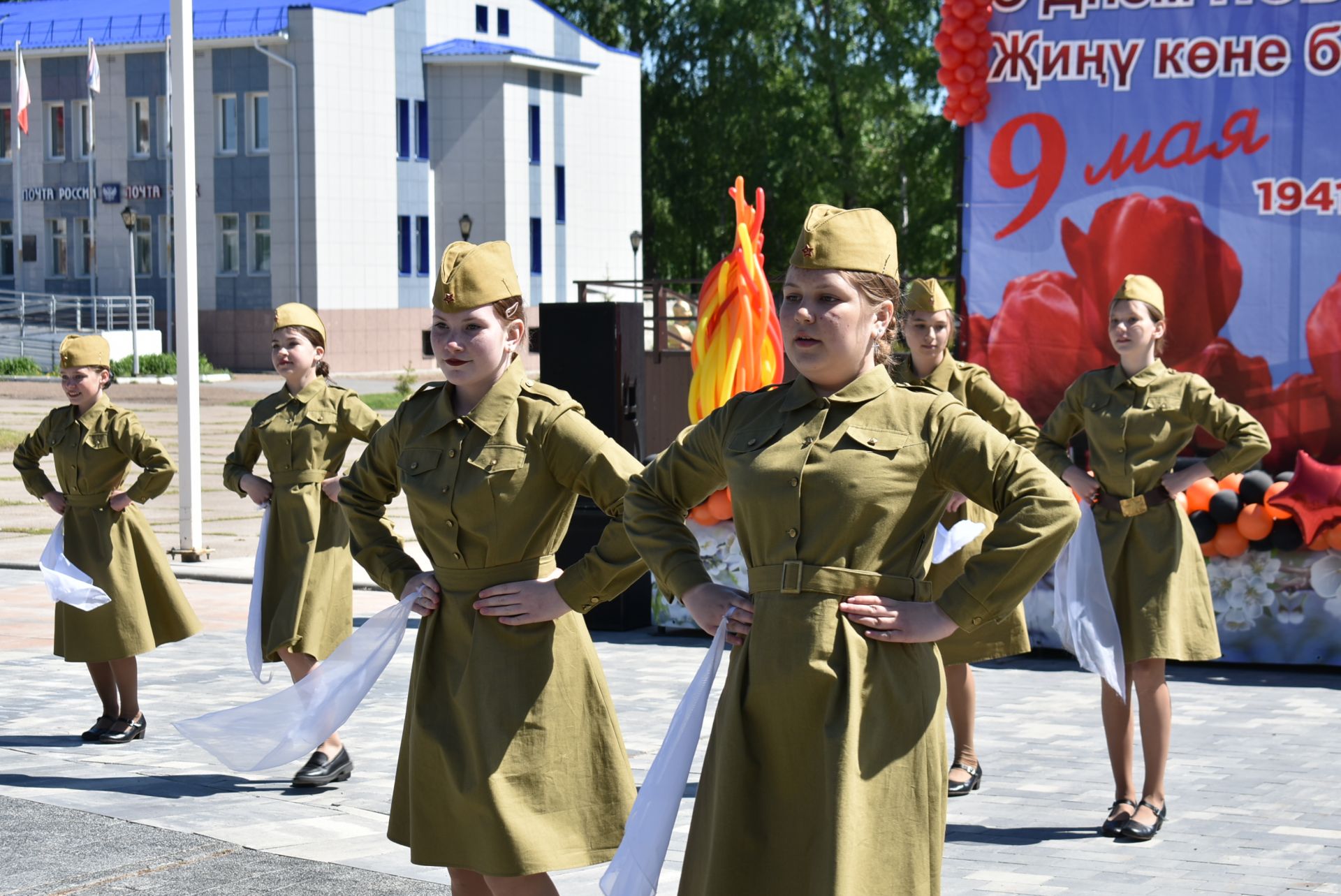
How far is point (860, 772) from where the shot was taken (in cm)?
343

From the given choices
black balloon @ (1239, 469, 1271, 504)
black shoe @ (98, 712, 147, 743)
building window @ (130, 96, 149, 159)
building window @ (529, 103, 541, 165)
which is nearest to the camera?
black shoe @ (98, 712, 147, 743)

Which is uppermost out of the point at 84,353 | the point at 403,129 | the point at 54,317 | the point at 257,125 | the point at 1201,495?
the point at 403,129

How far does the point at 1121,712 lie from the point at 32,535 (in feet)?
43.2

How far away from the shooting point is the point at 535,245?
176 feet

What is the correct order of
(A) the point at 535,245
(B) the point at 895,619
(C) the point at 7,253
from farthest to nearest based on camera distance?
1. (A) the point at 535,245
2. (C) the point at 7,253
3. (B) the point at 895,619

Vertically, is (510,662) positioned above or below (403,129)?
below

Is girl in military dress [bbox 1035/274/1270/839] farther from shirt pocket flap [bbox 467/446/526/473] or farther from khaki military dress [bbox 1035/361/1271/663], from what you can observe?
shirt pocket flap [bbox 467/446/526/473]

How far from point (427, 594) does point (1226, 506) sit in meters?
6.74

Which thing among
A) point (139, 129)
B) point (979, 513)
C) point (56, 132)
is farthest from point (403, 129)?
point (979, 513)

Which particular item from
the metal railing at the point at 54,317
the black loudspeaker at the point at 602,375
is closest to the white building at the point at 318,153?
the metal railing at the point at 54,317

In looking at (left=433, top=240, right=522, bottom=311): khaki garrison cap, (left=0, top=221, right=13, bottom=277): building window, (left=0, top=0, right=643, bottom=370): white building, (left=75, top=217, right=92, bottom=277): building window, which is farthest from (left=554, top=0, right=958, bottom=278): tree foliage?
(left=433, top=240, right=522, bottom=311): khaki garrison cap

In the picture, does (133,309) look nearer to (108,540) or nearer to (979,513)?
(108,540)

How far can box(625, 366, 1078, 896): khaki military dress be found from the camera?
3.41 meters

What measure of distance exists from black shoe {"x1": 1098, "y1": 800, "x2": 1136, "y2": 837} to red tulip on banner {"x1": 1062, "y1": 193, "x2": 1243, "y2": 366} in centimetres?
458
